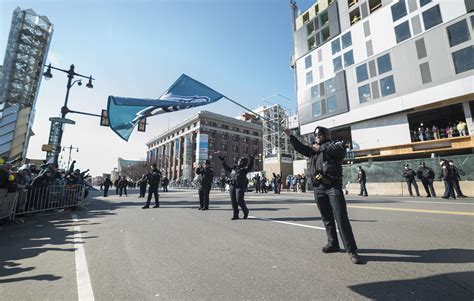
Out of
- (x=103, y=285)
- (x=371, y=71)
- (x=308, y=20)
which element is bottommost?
(x=103, y=285)

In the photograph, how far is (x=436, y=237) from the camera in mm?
3826

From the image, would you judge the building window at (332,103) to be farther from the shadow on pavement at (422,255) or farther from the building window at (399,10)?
the shadow on pavement at (422,255)

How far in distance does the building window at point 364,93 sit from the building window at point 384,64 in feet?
7.27

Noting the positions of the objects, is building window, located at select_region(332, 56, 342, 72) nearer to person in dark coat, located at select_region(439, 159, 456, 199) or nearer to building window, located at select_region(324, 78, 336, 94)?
building window, located at select_region(324, 78, 336, 94)

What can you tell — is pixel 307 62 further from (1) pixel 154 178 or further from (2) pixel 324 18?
(1) pixel 154 178

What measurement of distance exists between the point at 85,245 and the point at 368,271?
14.9ft

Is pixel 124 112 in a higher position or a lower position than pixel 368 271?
higher

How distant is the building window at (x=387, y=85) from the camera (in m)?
26.0

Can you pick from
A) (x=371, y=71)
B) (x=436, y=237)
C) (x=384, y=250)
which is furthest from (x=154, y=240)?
(x=371, y=71)

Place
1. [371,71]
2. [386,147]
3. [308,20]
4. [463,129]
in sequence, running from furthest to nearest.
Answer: [308,20], [371,71], [386,147], [463,129]

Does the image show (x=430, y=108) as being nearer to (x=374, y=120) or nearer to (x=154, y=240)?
(x=374, y=120)

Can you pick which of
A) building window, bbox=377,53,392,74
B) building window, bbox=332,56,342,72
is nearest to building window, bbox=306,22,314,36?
building window, bbox=332,56,342,72

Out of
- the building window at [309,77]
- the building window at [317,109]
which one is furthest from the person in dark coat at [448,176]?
the building window at [309,77]

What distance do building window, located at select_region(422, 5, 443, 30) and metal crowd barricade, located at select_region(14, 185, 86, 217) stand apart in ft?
112
